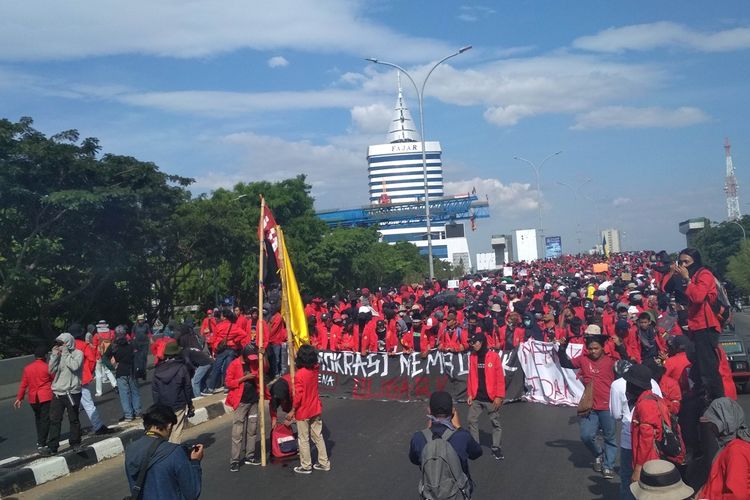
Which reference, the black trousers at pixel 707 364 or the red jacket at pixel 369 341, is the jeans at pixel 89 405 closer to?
the red jacket at pixel 369 341

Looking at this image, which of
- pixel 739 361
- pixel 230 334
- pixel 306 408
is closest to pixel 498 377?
pixel 306 408

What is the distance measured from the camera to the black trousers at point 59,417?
10594 mm

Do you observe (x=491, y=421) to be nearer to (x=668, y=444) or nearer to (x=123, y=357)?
(x=668, y=444)

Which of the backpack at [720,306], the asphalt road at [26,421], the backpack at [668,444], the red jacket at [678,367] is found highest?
the backpack at [720,306]

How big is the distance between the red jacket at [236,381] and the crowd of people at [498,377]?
18 millimetres

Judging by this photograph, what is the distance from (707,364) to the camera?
6.57 meters

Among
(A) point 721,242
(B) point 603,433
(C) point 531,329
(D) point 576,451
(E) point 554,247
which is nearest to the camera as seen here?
(B) point 603,433

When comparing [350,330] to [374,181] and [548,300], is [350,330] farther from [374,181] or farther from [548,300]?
[374,181]

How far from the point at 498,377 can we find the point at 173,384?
4089 mm

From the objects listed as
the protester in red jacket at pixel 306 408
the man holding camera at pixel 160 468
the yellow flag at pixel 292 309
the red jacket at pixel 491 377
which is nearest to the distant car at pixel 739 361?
the red jacket at pixel 491 377

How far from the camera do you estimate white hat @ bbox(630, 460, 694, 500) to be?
13.5 feet

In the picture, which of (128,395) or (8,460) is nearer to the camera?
(8,460)

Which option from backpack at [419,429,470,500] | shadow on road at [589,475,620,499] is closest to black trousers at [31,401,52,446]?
shadow on road at [589,475,620,499]

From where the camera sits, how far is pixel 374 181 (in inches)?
7274
